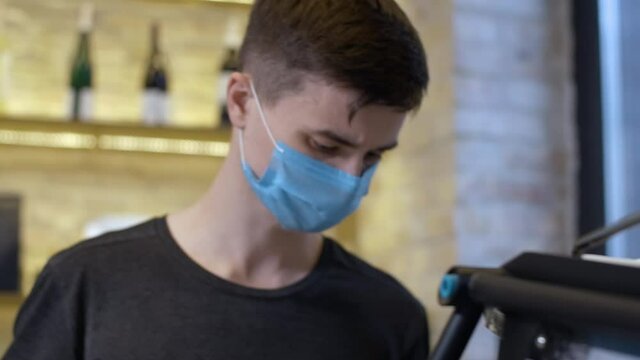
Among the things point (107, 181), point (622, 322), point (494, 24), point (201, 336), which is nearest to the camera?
point (622, 322)

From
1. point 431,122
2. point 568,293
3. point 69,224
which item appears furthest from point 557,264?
point 69,224

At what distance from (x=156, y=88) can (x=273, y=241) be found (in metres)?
1.40

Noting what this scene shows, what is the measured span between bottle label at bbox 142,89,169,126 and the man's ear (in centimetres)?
128

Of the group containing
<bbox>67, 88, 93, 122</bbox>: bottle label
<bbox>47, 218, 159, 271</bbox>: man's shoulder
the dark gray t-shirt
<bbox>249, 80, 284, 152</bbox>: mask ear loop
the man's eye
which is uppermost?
A: <bbox>249, 80, 284, 152</bbox>: mask ear loop

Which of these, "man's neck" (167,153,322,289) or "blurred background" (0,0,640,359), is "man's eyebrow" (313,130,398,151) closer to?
"man's neck" (167,153,322,289)

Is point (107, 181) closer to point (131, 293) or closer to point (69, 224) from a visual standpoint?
point (69, 224)

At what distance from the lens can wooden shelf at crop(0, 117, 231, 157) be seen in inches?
94.3

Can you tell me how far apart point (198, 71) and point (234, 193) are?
147 cm

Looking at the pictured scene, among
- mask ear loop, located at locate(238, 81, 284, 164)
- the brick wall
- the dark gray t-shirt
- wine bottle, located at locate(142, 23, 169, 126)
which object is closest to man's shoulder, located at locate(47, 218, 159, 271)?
the dark gray t-shirt

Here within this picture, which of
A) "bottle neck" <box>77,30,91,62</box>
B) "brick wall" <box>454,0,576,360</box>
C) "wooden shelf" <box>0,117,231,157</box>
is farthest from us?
"bottle neck" <box>77,30,91,62</box>

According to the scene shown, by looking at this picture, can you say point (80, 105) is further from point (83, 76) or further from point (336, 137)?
point (336, 137)

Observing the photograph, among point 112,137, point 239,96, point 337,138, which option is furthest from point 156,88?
point 337,138

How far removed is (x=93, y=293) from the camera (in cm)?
117

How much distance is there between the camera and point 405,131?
100.0 inches
